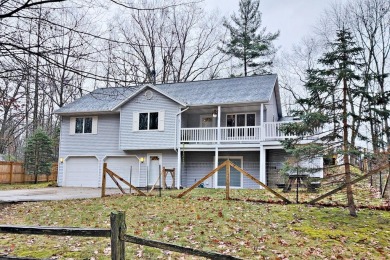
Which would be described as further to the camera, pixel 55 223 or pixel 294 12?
pixel 294 12

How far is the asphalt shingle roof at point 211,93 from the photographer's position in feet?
60.3

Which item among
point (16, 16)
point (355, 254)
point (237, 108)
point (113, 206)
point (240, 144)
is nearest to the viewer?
point (16, 16)

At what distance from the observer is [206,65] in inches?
1296

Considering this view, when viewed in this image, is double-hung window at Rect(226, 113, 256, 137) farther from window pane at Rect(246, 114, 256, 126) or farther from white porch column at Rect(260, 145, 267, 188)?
white porch column at Rect(260, 145, 267, 188)

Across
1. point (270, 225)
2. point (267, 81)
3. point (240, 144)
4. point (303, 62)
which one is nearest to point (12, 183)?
point (240, 144)

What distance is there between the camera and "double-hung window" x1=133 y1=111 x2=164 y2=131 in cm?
1984

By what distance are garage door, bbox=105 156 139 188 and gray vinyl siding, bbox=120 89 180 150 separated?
1119 mm

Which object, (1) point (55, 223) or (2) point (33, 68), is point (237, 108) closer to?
(1) point (55, 223)

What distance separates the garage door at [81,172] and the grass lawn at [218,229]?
32.3 feet

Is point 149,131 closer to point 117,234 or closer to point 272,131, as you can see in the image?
point 272,131

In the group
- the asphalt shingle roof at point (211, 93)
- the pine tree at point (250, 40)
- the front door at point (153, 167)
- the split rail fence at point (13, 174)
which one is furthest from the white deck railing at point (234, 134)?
the split rail fence at point (13, 174)

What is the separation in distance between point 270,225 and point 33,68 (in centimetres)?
616

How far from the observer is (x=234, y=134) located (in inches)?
744

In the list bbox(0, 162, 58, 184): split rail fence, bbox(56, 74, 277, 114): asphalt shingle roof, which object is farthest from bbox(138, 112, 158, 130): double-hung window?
bbox(0, 162, 58, 184): split rail fence
